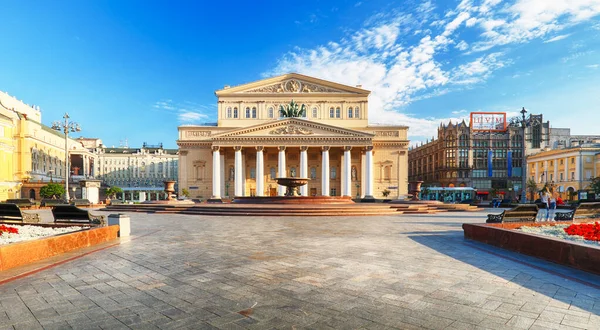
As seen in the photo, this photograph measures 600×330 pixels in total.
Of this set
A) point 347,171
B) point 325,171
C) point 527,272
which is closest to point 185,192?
point 325,171

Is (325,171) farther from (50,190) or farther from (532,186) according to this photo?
(532,186)

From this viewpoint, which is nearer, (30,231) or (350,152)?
(30,231)

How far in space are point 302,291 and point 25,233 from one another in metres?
9.06

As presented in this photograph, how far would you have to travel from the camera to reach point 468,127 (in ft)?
245

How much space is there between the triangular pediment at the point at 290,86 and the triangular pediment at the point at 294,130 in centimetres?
1056

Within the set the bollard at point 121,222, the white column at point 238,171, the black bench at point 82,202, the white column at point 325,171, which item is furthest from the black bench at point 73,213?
the white column at point 325,171

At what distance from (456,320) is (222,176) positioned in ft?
166

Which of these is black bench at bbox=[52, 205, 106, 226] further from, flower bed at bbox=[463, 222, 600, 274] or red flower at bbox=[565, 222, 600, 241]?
red flower at bbox=[565, 222, 600, 241]

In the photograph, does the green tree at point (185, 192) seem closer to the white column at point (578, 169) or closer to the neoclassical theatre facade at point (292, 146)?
the neoclassical theatre facade at point (292, 146)

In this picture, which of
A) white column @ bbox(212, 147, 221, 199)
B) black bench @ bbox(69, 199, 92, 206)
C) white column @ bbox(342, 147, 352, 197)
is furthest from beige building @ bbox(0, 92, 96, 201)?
white column @ bbox(342, 147, 352, 197)

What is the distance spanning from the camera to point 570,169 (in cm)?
5472

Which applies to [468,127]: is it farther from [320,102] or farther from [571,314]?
[571,314]

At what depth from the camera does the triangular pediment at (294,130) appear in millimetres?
48625

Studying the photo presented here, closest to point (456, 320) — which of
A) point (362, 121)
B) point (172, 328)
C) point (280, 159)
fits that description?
point (172, 328)
